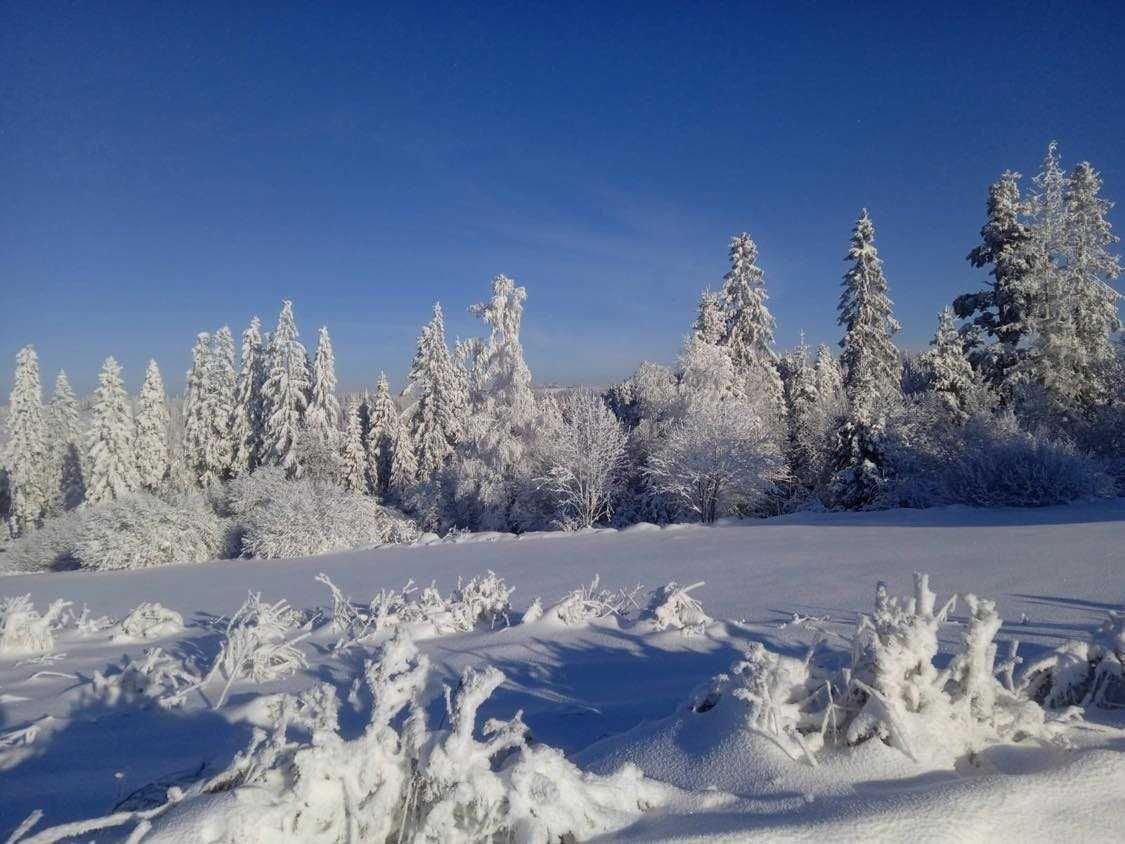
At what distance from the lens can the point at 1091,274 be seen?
17.5m

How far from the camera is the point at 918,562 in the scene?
6.03m

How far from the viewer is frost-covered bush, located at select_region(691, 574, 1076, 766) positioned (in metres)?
1.96

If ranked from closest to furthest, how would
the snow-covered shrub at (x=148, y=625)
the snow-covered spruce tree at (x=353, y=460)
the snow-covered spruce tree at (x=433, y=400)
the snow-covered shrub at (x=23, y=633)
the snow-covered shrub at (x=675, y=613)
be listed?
the snow-covered shrub at (x=675, y=613) < the snow-covered shrub at (x=23, y=633) < the snow-covered shrub at (x=148, y=625) < the snow-covered spruce tree at (x=353, y=460) < the snow-covered spruce tree at (x=433, y=400)

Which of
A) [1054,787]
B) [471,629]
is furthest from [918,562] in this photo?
[1054,787]

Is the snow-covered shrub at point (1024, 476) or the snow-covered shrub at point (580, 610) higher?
the snow-covered shrub at point (1024, 476)

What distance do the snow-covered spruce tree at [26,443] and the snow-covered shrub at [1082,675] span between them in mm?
37496

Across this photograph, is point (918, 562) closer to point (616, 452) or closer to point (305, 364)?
point (616, 452)

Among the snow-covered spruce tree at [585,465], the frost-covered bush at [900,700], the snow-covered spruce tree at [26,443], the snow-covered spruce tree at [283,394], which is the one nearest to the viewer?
the frost-covered bush at [900,700]

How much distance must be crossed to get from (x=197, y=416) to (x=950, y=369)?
99.6ft

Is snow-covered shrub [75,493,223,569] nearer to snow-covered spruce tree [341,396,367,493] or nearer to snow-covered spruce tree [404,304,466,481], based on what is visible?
snow-covered spruce tree [341,396,367,493]

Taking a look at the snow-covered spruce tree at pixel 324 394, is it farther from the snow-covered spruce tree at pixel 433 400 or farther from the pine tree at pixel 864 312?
the pine tree at pixel 864 312

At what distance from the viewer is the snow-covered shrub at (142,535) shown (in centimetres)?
1373

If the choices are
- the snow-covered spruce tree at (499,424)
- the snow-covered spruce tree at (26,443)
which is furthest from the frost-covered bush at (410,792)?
the snow-covered spruce tree at (26,443)

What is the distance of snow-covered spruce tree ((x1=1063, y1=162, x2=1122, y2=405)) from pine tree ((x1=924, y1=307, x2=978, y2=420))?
10.2ft
